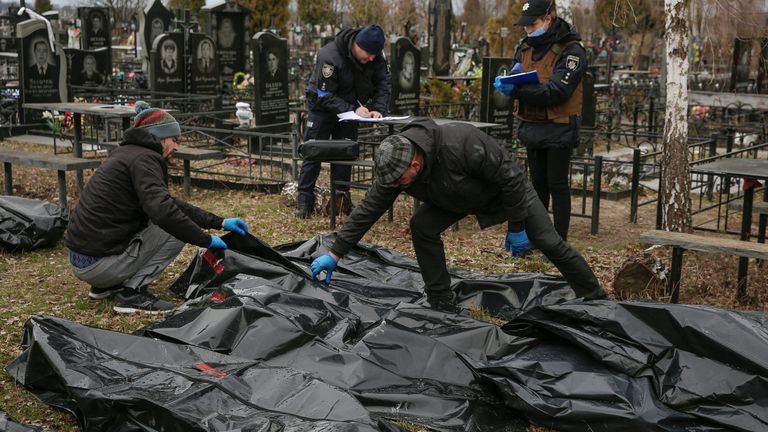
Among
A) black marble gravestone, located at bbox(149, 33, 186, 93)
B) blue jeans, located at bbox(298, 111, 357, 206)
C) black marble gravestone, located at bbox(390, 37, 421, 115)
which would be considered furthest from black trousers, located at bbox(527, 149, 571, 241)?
black marble gravestone, located at bbox(149, 33, 186, 93)

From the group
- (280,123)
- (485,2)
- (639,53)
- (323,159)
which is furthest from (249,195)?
(485,2)

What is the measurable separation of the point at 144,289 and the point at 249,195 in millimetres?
3761

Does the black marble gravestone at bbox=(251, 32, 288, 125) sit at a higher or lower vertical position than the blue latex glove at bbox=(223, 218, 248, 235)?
higher

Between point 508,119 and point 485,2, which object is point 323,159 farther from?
point 485,2

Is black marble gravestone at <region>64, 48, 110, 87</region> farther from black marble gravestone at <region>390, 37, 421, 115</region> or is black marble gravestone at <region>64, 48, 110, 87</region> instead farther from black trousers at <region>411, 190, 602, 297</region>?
black trousers at <region>411, 190, 602, 297</region>

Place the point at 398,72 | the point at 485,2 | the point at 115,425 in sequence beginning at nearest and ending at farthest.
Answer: the point at 115,425 → the point at 398,72 → the point at 485,2

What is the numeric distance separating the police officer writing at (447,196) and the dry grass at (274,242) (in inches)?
21.2

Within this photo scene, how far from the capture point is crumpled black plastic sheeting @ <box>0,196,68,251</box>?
20.8 ft

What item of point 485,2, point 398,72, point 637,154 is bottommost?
point 637,154

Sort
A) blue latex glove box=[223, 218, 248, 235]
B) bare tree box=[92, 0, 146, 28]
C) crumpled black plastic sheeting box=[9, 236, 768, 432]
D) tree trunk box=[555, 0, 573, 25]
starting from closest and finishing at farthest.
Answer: crumpled black plastic sheeting box=[9, 236, 768, 432] < blue latex glove box=[223, 218, 248, 235] < tree trunk box=[555, 0, 573, 25] < bare tree box=[92, 0, 146, 28]

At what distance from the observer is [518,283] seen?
5.21 meters

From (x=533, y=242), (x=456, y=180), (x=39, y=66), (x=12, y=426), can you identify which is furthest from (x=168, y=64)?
(x=12, y=426)

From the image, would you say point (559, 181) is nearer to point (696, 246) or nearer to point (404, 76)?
point (696, 246)

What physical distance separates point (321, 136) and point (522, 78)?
6.92 feet
